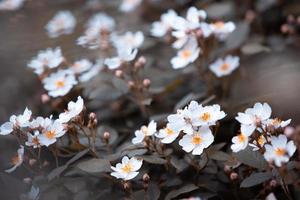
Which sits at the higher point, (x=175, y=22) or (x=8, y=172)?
(x=175, y=22)

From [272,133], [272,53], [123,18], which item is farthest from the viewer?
[123,18]

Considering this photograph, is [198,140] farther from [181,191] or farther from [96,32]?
[96,32]

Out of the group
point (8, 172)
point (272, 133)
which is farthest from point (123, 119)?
point (272, 133)

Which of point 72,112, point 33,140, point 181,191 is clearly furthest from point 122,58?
point 181,191

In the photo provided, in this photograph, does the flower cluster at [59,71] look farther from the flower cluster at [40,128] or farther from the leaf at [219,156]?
the leaf at [219,156]

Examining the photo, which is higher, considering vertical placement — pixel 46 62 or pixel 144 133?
pixel 46 62

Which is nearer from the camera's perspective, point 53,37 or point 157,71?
point 157,71

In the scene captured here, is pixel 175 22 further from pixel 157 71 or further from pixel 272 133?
pixel 272 133

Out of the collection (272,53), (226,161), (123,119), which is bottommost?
(226,161)
